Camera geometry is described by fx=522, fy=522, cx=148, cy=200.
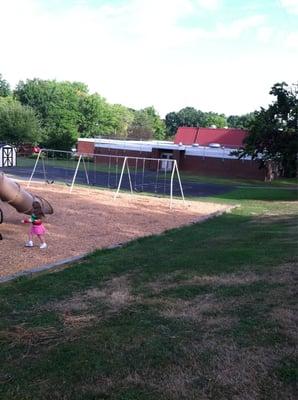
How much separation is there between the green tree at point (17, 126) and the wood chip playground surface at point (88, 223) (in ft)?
153

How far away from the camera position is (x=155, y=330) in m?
5.14

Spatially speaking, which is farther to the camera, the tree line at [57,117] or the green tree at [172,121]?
the green tree at [172,121]

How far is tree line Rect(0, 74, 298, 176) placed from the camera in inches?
1195

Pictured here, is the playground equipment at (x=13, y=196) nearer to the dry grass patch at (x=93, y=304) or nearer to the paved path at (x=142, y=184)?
the dry grass patch at (x=93, y=304)

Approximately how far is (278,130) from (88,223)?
18.2 metres

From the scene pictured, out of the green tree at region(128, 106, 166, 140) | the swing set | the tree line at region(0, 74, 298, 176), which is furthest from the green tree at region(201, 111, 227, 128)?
the swing set

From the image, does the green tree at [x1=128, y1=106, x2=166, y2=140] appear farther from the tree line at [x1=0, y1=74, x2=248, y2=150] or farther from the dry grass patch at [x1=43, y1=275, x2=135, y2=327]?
the dry grass patch at [x1=43, y1=275, x2=135, y2=327]

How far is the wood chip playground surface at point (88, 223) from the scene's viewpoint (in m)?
10.4

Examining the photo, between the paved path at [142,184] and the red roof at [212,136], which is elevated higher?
the red roof at [212,136]

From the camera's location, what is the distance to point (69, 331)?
526 cm

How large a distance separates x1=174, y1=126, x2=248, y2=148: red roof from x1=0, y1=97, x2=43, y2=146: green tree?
64.6 feet

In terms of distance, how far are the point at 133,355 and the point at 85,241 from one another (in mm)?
7855

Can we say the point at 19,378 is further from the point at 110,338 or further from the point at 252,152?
the point at 252,152

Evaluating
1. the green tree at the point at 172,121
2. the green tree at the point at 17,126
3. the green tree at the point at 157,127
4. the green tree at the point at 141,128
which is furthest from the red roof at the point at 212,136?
the green tree at the point at 172,121
